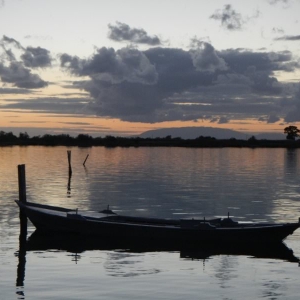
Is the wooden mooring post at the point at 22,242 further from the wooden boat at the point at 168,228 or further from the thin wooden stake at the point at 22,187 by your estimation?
the wooden boat at the point at 168,228

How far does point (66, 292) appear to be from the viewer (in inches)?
730

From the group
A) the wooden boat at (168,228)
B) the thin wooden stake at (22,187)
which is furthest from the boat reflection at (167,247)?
the thin wooden stake at (22,187)

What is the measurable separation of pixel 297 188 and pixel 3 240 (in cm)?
3476

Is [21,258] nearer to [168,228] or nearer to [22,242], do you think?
[22,242]

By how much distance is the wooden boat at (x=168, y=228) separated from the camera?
26297 mm

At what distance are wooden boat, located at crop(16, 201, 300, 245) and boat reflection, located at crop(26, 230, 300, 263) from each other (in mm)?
264

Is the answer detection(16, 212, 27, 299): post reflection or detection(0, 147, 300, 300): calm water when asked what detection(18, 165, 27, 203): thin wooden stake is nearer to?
detection(0, 147, 300, 300): calm water

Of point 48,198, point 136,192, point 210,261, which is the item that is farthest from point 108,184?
point 210,261

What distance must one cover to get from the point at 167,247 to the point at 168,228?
813mm

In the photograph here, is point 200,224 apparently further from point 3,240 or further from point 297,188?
point 297,188

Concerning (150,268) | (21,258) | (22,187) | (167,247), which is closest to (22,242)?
(21,258)

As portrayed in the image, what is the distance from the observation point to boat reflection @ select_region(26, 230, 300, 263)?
2512 cm

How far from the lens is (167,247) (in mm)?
26078

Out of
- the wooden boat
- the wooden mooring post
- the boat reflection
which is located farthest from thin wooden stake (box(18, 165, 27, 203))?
the boat reflection
